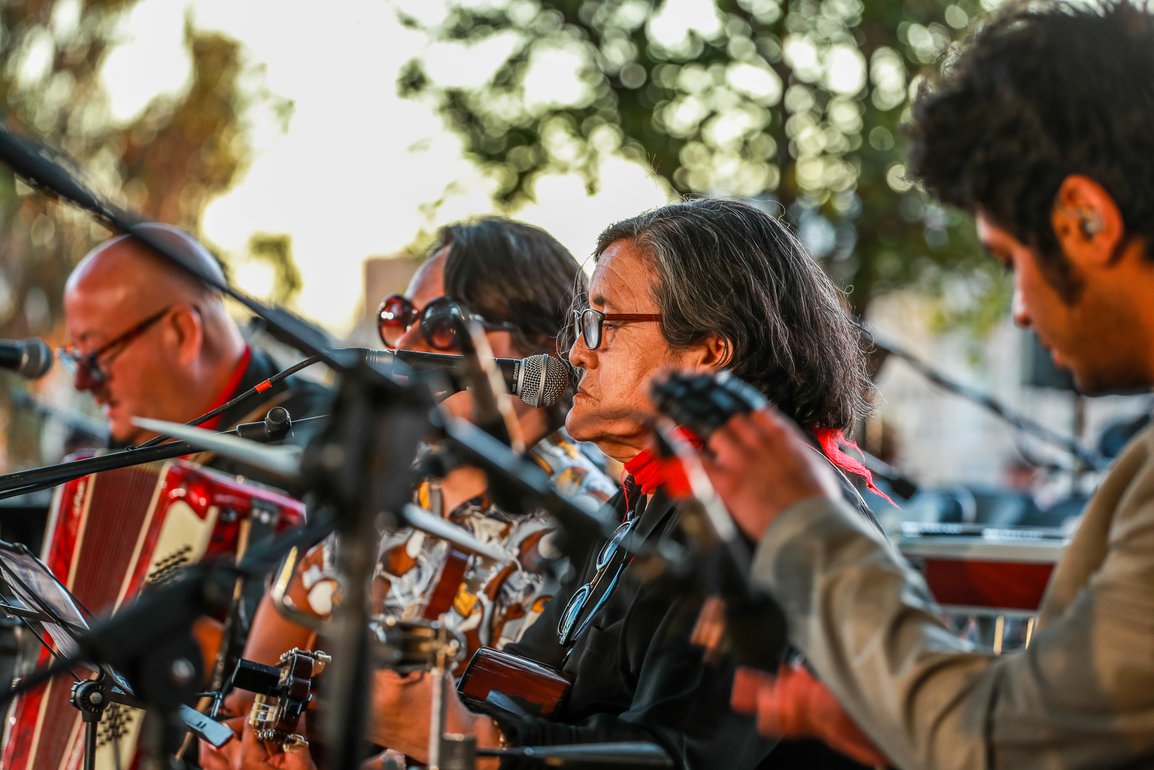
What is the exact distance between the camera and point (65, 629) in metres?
2.42

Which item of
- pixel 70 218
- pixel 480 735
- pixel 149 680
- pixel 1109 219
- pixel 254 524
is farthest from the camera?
pixel 70 218

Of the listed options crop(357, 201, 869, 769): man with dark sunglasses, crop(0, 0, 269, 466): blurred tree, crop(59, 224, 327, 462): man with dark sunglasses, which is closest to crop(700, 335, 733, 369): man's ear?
crop(357, 201, 869, 769): man with dark sunglasses

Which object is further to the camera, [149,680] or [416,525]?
[416,525]

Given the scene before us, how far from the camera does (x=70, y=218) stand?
13.5m

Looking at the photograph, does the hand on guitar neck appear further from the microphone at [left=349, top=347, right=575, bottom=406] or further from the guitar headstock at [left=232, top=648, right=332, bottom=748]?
the guitar headstock at [left=232, top=648, right=332, bottom=748]

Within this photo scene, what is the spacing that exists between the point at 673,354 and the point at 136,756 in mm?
2357

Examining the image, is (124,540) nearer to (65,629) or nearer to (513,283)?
(513,283)

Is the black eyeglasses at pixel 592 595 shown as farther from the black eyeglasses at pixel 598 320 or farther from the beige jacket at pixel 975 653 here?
the beige jacket at pixel 975 653

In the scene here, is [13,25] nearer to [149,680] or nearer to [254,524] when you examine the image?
[254,524]

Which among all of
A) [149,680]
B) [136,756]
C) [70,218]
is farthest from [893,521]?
[70,218]

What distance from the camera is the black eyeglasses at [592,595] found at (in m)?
2.77

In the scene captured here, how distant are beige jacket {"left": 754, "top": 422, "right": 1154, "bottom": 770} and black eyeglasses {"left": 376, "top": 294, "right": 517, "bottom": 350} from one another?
1.72 metres

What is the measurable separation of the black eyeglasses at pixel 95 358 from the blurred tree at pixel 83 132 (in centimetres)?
866

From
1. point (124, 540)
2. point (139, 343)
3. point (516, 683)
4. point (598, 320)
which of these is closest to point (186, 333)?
point (139, 343)
